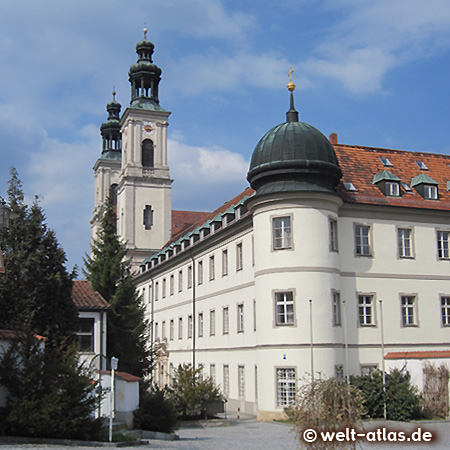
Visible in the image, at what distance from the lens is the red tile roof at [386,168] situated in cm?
3241

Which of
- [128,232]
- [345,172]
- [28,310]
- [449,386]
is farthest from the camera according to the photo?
[128,232]

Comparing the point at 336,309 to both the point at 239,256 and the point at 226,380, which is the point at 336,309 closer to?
the point at 239,256

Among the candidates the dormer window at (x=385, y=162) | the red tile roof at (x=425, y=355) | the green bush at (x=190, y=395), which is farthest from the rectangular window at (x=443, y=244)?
the green bush at (x=190, y=395)

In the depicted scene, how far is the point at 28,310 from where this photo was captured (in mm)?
20812

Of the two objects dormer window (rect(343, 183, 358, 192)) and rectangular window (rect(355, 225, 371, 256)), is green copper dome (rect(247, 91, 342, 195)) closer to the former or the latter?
dormer window (rect(343, 183, 358, 192))

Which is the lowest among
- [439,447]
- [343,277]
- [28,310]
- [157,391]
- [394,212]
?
[439,447]

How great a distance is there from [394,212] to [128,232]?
40.7 m

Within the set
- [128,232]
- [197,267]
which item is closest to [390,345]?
[197,267]

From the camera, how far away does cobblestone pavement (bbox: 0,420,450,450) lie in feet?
60.8

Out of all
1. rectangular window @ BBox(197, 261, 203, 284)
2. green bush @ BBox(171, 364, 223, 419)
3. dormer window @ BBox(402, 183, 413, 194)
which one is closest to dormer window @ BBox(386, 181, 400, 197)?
dormer window @ BBox(402, 183, 413, 194)

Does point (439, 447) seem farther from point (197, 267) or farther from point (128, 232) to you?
point (128, 232)

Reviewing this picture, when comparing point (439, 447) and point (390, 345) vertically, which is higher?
point (390, 345)

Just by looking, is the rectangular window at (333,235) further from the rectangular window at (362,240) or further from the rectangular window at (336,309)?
the rectangular window at (336,309)

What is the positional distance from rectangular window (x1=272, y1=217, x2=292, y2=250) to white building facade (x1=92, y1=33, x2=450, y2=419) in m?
0.05
